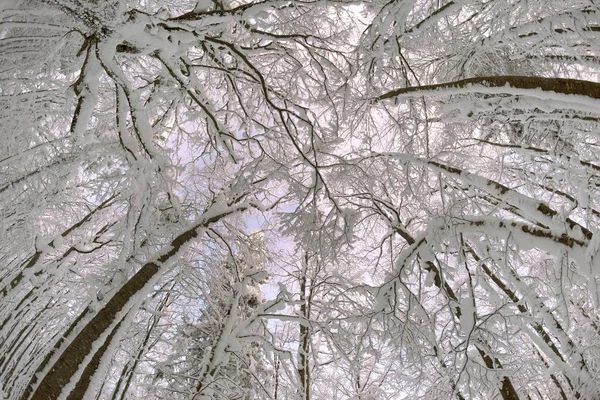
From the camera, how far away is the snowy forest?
10.5ft

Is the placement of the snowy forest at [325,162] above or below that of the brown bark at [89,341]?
above

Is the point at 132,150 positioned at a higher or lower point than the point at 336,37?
lower

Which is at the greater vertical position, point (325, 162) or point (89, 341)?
point (325, 162)

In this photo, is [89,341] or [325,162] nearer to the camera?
[89,341]

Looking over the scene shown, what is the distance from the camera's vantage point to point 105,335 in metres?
3.60

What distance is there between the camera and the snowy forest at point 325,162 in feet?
10.5

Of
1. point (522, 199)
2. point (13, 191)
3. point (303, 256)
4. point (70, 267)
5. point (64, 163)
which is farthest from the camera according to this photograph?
point (303, 256)

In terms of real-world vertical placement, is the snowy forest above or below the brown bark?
above

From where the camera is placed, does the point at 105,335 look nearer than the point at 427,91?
No

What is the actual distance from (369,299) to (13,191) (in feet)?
13.6

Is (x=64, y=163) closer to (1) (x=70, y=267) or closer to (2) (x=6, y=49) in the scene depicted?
(2) (x=6, y=49)

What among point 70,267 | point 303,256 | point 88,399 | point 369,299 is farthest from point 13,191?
point 303,256

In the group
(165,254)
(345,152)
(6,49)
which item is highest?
(345,152)

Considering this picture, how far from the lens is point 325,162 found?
5637 millimetres
